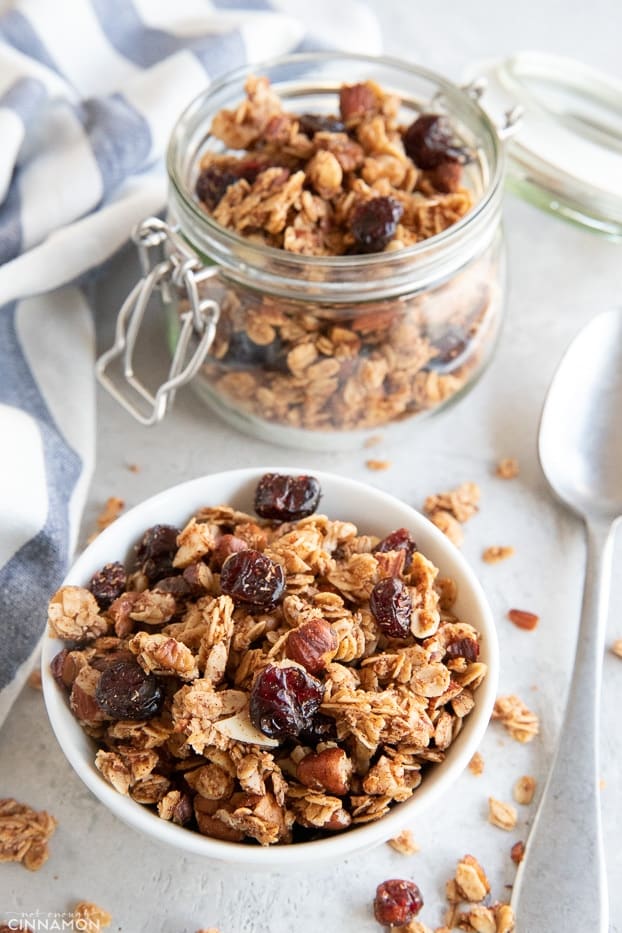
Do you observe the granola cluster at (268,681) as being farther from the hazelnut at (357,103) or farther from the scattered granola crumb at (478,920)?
the hazelnut at (357,103)

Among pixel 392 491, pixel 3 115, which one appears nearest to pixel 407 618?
pixel 392 491

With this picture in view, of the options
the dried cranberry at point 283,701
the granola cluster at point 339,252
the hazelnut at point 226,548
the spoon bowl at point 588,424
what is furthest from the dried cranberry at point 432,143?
the dried cranberry at point 283,701

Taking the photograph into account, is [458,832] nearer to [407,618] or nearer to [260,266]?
[407,618]

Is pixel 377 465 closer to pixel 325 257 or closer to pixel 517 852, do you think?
pixel 325 257

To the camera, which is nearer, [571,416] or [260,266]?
[260,266]

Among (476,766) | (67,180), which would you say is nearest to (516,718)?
(476,766)

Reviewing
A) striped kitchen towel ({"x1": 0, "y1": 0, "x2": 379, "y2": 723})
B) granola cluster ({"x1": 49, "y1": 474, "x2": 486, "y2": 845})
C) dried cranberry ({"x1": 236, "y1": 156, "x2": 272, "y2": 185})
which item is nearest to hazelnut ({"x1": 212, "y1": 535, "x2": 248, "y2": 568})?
granola cluster ({"x1": 49, "y1": 474, "x2": 486, "y2": 845})
